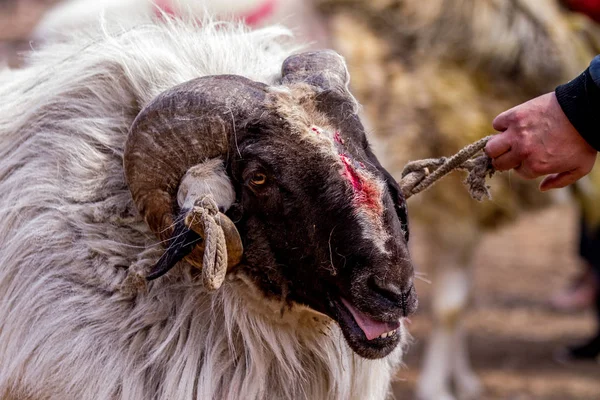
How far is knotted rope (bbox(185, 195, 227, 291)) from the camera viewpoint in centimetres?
269

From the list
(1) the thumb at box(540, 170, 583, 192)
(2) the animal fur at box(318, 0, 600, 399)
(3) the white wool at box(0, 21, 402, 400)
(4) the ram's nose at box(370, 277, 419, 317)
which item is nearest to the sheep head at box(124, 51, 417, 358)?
(4) the ram's nose at box(370, 277, 419, 317)

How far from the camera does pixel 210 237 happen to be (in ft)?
8.84

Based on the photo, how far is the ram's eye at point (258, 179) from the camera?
2.87m

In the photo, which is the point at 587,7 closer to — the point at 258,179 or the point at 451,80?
the point at 451,80

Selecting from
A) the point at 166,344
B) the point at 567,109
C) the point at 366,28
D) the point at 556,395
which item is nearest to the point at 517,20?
the point at 366,28

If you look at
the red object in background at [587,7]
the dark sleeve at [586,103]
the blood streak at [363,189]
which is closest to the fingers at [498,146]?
the dark sleeve at [586,103]

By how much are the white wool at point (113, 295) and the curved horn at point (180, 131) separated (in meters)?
0.22

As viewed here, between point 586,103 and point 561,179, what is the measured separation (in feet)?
1.02

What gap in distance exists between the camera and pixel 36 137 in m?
3.24

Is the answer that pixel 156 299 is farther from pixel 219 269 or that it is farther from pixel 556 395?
pixel 556 395

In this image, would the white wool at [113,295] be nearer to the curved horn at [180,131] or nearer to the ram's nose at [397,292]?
the curved horn at [180,131]

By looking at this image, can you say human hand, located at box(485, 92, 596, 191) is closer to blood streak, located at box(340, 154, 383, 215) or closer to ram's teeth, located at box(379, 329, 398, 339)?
blood streak, located at box(340, 154, 383, 215)

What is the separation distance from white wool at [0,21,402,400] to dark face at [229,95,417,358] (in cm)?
16

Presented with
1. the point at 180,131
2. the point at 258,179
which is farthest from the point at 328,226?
the point at 180,131
